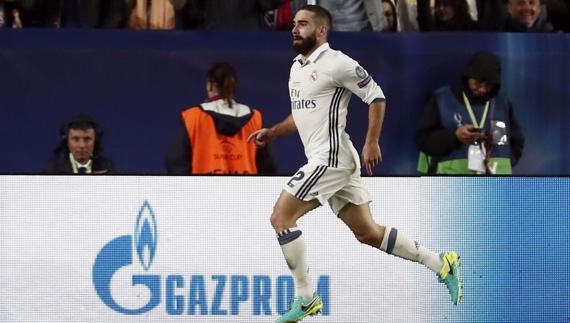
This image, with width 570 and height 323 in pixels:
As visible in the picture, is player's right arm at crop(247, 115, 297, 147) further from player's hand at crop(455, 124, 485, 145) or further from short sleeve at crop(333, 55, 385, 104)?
player's hand at crop(455, 124, 485, 145)

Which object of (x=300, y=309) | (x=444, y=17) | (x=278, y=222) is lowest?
(x=300, y=309)

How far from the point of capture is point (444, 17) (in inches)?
459

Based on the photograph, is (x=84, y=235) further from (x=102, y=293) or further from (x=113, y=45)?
(x=113, y=45)

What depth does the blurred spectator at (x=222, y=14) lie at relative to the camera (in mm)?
11445

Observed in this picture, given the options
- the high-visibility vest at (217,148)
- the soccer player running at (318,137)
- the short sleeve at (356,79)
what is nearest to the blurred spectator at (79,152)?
the high-visibility vest at (217,148)

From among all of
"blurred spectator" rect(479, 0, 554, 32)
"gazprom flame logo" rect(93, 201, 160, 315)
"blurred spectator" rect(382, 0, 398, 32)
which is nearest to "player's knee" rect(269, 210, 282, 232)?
"gazprom flame logo" rect(93, 201, 160, 315)

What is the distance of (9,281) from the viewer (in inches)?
404

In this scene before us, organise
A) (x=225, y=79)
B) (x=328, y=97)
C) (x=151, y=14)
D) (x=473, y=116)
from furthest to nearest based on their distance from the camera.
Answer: (x=151, y=14), (x=225, y=79), (x=473, y=116), (x=328, y=97)

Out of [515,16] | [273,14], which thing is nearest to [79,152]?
[273,14]

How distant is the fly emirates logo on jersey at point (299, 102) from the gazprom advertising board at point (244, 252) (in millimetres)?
1203

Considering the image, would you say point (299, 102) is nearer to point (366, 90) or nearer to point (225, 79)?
point (366, 90)

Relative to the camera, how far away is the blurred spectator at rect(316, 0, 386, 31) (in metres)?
11.6

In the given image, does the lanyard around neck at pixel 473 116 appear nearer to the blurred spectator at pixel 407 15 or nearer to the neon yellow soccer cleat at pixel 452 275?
the blurred spectator at pixel 407 15

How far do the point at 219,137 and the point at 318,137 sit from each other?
7.30 feet
